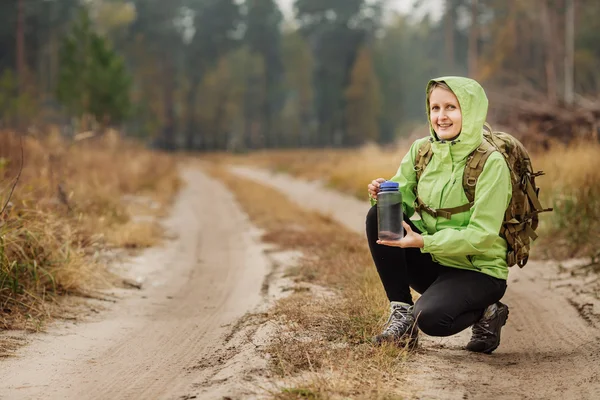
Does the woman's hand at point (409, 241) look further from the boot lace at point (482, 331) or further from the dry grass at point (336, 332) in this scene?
the boot lace at point (482, 331)

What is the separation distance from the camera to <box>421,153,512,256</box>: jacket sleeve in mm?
4422

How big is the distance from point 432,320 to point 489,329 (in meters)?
0.48

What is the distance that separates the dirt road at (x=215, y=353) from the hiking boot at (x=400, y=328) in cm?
13

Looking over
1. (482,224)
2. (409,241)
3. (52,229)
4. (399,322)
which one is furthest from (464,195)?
(52,229)

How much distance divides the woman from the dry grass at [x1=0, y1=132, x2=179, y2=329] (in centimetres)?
251

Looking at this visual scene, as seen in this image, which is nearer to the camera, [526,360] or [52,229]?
[526,360]

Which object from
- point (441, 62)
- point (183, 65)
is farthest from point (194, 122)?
point (441, 62)

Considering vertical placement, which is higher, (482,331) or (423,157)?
(423,157)

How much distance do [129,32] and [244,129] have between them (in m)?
17.1

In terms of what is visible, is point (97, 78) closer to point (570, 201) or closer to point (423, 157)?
point (570, 201)

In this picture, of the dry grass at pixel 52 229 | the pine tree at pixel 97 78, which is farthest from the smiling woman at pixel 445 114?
the pine tree at pixel 97 78

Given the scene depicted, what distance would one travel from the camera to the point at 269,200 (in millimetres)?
16953

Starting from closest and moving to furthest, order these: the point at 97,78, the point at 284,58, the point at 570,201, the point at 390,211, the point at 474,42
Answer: the point at 390,211
the point at 570,201
the point at 97,78
the point at 474,42
the point at 284,58

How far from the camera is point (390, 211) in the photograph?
14.4 feet
